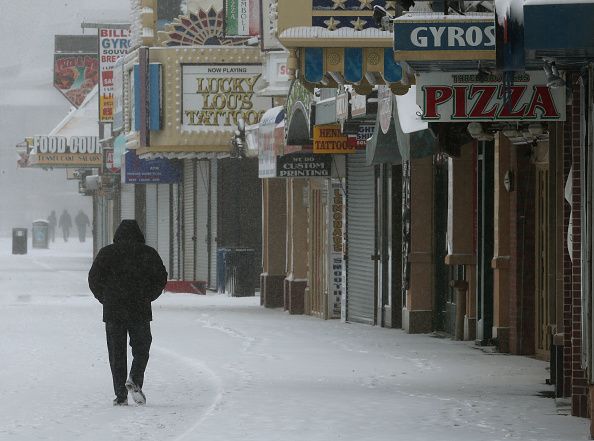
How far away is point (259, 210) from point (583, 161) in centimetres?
2830

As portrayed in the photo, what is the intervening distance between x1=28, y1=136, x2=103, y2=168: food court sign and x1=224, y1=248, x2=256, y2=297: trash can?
2747cm

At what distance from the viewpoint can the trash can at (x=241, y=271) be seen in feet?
125

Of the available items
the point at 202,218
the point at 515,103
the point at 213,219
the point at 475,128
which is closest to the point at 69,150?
the point at 202,218

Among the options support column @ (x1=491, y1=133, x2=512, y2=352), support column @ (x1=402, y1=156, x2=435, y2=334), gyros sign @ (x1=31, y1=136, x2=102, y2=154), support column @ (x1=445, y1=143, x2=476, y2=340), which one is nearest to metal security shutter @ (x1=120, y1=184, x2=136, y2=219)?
gyros sign @ (x1=31, y1=136, x2=102, y2=154)

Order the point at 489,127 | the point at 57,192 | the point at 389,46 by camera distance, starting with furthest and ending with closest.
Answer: the point at 57,192 → the point at 489,127 → the point at 389,46

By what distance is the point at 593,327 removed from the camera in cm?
1298

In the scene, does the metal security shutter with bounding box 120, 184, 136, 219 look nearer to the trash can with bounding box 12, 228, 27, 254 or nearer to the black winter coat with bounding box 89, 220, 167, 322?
the trash can with bounding box 12, 228, 27, 254

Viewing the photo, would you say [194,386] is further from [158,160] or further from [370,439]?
[158,160]

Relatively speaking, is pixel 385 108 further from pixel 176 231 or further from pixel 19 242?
pixel 19 242

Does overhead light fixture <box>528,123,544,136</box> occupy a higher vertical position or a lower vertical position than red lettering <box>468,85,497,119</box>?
lower

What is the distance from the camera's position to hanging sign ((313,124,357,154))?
1092 inches

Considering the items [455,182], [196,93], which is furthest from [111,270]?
[196,93]

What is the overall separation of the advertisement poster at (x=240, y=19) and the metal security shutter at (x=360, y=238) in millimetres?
9183

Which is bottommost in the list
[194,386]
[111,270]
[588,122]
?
[194,386]
